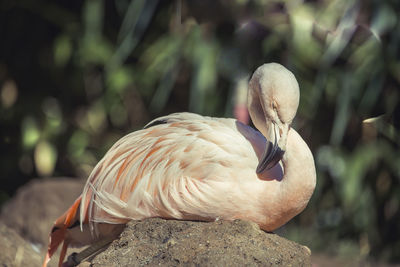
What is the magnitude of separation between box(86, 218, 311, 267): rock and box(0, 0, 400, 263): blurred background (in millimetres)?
2163

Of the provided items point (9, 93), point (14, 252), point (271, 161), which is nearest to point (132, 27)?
point (9, 93)

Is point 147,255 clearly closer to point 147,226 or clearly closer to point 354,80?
point 147,226

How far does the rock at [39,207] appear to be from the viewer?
3910 mm

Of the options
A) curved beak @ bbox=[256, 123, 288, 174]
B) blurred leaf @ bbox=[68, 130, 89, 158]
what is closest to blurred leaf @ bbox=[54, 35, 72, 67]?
blurred leaf @ bbox=[68, 130, 89, 158]

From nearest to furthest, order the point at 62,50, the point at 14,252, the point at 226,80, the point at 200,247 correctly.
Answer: the point at 200,247 → the point at 14,252 → the point at 226,80 → the point at 62,50

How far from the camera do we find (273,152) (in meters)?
2.22

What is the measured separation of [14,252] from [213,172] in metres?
1.20

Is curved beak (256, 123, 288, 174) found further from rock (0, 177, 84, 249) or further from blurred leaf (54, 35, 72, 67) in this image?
blurred leaf (54, 35, 72, 67)

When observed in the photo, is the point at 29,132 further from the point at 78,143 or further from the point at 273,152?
the point at 273,152

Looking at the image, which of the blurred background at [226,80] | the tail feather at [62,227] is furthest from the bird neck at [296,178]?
the blurred background at [226,80]

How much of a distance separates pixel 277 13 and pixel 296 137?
102 inches

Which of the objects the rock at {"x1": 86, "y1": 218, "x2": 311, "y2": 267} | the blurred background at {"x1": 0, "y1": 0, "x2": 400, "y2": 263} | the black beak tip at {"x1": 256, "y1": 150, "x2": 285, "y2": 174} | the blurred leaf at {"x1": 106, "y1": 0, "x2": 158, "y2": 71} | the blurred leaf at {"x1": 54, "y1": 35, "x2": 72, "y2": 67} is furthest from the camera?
the blurred leaf at {"x1": 54, "y1": 35, "x2": 72, "y2": 67}

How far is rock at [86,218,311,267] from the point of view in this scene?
2.03 metres

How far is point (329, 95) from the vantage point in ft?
16.0
